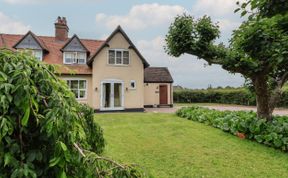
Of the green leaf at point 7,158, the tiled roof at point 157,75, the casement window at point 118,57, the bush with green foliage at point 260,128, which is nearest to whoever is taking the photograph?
the green leaf at point 7,158

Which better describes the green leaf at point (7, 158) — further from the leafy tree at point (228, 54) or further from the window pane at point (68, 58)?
the window pane at point (68, 58)

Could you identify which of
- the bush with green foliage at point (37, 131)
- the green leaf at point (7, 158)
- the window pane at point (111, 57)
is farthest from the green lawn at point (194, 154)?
→ the window pane at point (111, 57)

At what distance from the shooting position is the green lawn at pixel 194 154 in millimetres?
6256

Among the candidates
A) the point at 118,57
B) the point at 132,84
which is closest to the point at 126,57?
the point at 118,57

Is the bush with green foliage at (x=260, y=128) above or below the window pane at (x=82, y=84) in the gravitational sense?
below

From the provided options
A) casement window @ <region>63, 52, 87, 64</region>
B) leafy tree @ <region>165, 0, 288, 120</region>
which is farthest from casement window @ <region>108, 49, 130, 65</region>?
leafy tree @ <region>165, 0, 288, 120</region>

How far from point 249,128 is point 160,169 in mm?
4980

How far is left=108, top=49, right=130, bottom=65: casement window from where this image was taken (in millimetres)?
21391

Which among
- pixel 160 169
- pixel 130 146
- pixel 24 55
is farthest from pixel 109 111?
pixel 24 55

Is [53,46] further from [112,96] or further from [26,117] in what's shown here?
[26,117]

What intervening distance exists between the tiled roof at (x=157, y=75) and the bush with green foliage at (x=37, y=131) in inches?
967

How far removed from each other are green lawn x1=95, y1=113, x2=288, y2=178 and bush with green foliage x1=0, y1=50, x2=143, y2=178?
12.8 ft

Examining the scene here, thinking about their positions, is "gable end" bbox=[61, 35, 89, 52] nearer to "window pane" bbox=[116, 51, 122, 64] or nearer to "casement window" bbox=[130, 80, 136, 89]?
"window pane" bbox=[116, 51, 122, 64]

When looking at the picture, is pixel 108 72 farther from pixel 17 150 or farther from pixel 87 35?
pixel 17 150
